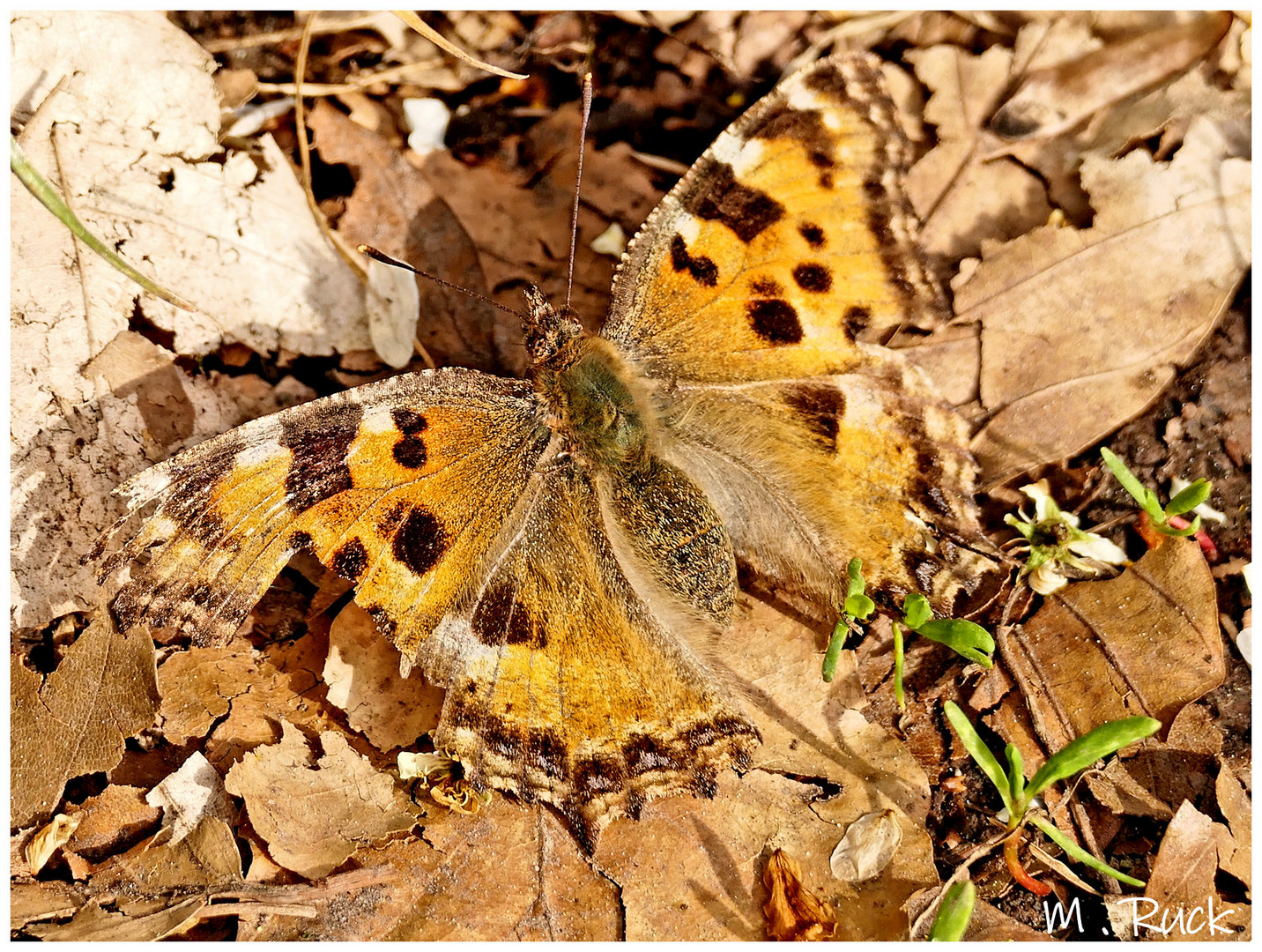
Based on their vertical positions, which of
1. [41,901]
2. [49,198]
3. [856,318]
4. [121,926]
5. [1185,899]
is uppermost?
[49,198]

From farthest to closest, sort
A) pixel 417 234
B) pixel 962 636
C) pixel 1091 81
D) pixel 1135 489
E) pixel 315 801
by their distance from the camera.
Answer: pixel 417 234
pixel 1091 81
pixel 1135 489
pixel 315 801
pixel 962 636

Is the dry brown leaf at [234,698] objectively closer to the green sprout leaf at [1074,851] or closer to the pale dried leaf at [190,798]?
the pale dried leaf at [190,798]

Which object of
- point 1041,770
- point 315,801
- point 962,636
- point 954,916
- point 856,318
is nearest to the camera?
point 954,916

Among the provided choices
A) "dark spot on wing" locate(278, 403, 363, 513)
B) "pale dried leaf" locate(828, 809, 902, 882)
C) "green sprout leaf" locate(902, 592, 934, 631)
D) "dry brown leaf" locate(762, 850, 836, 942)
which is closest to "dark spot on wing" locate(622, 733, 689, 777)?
"dry brown leaf" locate(762, 850, 836, 942)

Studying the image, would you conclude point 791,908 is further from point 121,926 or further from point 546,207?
point 546,207

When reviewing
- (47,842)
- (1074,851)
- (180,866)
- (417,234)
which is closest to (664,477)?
(417,234)

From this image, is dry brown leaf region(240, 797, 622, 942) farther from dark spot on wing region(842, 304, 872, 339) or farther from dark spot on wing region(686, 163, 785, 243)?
dark spot on wing region(686, 163, 785, 243)
